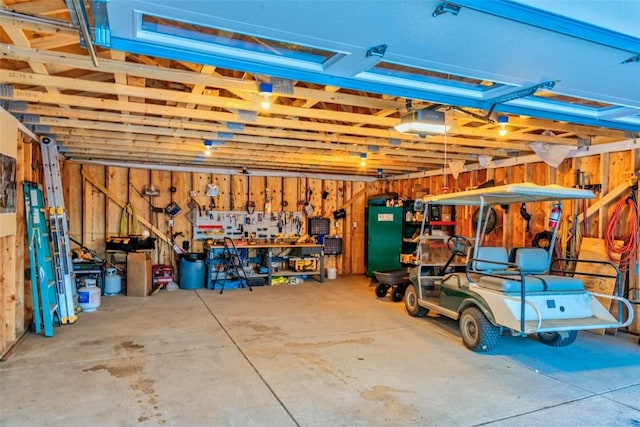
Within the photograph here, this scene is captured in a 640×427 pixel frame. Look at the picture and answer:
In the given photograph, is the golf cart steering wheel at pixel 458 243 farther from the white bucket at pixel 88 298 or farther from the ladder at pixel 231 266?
the white bucket at pixel 88 298

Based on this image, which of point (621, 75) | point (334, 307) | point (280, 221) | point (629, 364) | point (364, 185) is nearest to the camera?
point (621, 75)

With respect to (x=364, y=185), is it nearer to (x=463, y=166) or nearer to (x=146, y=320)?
(x=463, y=166)

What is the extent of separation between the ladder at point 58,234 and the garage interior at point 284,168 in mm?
58

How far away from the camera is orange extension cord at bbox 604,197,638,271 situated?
515 cm

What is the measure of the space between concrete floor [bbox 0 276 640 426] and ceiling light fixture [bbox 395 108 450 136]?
7.77 ft

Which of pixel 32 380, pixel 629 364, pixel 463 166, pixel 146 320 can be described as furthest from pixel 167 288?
pixel 629 364

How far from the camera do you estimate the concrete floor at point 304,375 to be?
9.99ft

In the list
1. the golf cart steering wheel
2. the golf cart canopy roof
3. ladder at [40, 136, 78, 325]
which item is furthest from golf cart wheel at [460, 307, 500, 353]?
ladder at [40, 136, 78, 325]

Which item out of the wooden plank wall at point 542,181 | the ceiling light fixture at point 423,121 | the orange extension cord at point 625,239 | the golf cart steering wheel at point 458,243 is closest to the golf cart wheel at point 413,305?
the golf cart steering wheel at point 458,243

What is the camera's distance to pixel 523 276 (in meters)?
3.80

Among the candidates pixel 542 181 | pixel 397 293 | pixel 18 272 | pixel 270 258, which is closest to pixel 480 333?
pixel 397 293

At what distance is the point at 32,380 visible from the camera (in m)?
3.62

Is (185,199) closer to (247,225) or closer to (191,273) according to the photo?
(247,225)

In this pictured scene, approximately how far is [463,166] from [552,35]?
608cm
